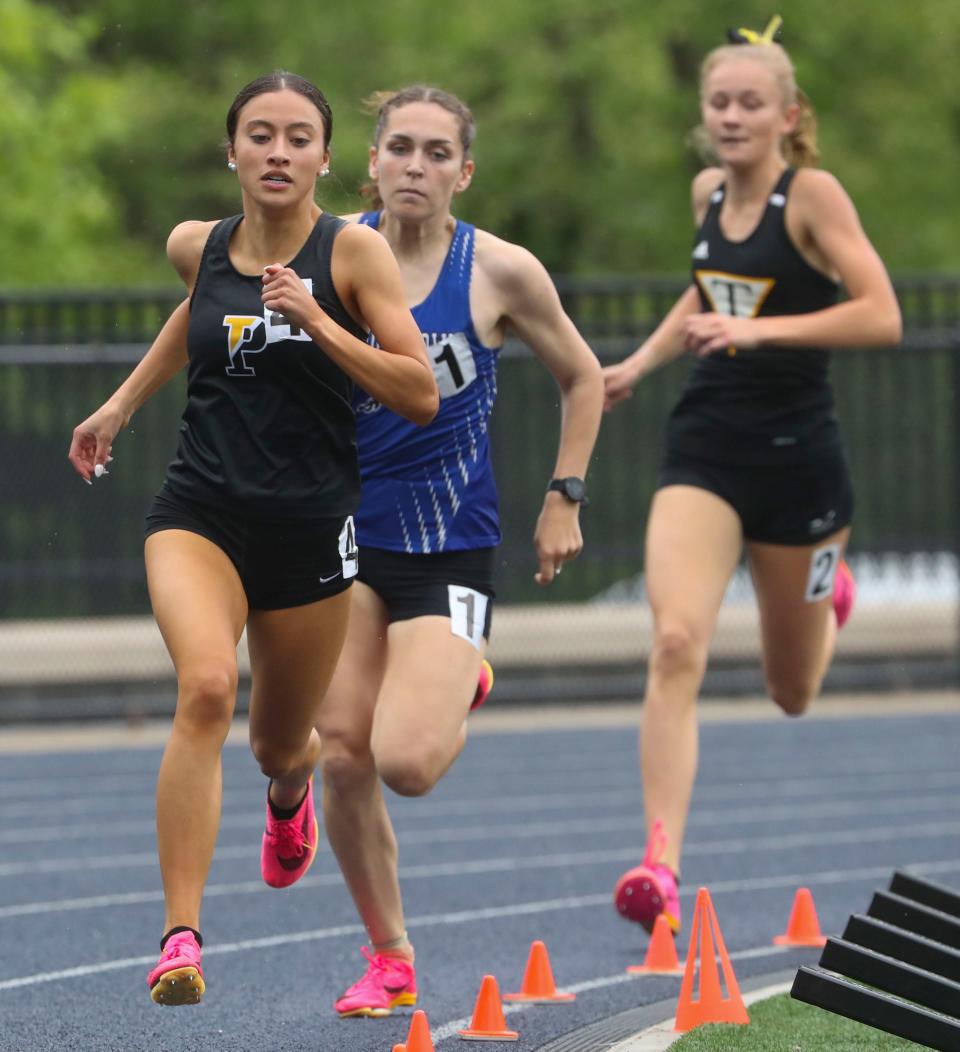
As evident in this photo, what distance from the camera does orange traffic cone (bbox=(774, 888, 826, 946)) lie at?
24.0 ft

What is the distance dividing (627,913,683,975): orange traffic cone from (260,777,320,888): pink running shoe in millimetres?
1286

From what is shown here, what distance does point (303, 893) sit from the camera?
870cm

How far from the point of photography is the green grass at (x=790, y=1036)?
5520mm

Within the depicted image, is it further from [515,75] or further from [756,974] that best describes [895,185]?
[756,974]

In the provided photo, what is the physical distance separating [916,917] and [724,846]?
3.84m

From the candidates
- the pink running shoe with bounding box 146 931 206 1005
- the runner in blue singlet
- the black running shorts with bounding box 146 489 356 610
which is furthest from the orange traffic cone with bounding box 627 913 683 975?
the pink running shoe with bounding box 146 931 206 1005

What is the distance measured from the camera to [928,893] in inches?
251

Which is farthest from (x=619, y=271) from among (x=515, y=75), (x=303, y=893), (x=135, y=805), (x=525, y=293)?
(x=525, y=293)

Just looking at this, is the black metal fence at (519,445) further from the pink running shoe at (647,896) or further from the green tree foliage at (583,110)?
the green tree foliage at (583,110)

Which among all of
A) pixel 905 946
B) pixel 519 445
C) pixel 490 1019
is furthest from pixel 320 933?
pixel 519 445

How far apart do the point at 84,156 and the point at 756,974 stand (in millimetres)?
19874

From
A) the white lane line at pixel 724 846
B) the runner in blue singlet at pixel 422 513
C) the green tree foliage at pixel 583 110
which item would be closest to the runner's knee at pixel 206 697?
the runner in blue singlet at pixel 422 513

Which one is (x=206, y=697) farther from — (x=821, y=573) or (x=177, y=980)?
(x=821, y=573)

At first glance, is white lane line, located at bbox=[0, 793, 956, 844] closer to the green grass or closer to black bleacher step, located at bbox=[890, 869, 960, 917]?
black bleacher step, located at bbox=[890, 869, 960, 917]
